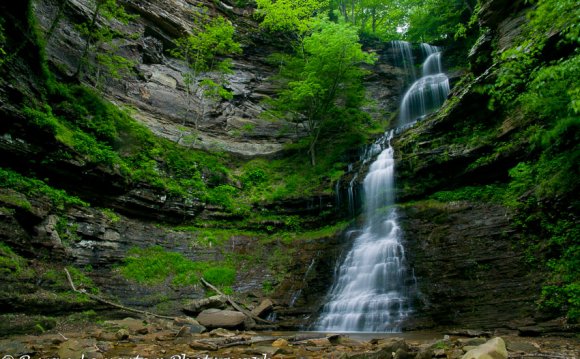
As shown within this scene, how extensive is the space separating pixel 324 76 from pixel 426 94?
6757 mm

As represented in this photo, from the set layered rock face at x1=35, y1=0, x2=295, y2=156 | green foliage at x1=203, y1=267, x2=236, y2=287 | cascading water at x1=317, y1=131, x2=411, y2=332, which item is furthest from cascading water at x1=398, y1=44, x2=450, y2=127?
green foliage at x1=203, y1=267, x2=236, y2=287

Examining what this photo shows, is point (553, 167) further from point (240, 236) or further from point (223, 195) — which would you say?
point (223, 195)

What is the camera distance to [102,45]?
19141 mm

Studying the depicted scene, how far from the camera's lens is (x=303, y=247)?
49.9ft

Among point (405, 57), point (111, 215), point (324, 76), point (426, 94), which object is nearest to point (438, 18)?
point (405, 57)

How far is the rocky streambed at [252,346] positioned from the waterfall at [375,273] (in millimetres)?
1682

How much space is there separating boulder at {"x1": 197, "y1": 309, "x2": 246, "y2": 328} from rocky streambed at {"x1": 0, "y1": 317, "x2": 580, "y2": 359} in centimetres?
144

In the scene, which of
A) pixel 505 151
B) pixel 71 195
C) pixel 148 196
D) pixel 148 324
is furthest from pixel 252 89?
pixel 148 324

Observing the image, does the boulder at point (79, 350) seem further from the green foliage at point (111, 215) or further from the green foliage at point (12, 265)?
the green foliage at point (111, 215)

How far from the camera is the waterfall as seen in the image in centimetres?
981

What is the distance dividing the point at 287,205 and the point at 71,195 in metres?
9.37

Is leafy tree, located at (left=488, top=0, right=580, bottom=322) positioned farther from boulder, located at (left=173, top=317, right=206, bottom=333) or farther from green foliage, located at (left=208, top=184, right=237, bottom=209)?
green foliage, located at (left=208, top=184, right=237, bottom=209)

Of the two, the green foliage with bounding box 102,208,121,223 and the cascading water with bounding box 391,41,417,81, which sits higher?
the cascading water with bounding box 391,41,417,81

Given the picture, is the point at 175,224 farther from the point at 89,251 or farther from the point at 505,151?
the point at 505,151
